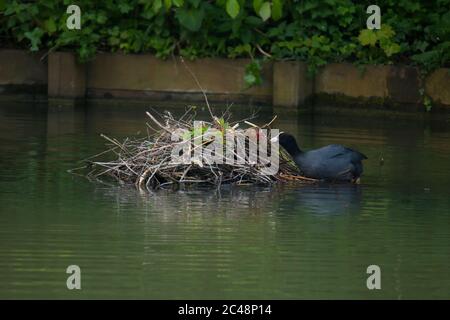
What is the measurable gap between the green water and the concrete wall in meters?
3.72

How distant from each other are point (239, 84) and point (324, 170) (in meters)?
6.26

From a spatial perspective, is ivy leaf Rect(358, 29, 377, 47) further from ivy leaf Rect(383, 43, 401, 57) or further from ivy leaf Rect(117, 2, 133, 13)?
ivy leaf Rect(117, 2, 133, 13)

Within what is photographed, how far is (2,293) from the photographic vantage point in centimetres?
745

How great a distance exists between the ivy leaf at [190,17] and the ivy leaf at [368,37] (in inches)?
84.3

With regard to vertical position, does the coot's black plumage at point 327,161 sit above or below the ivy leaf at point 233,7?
below

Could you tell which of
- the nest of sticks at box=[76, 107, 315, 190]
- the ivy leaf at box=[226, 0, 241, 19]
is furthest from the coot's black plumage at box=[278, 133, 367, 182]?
the ivy leaf at box=[226, 0, 241, 19]

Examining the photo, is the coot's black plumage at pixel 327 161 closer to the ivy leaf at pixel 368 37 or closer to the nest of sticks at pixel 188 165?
the nest of sticks at pixel 188 165

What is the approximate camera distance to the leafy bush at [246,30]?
688 inches

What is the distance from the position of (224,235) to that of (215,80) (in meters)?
8.85

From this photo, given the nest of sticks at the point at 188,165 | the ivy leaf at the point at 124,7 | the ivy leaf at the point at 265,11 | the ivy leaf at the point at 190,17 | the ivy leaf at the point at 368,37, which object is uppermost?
the ivy leaf at the point at 124,7

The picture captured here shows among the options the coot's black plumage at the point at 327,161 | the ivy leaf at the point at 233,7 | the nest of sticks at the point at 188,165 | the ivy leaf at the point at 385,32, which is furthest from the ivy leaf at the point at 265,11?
the ivy leaf at the point at 385,32

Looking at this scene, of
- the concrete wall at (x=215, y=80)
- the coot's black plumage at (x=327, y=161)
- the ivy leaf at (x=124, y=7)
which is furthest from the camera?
the ivy leaf at (x=124, y=7)

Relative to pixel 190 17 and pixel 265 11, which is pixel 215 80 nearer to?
pixel 190 17
